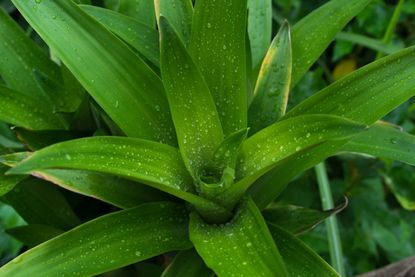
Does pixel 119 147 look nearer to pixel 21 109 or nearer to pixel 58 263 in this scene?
pixel 58 263

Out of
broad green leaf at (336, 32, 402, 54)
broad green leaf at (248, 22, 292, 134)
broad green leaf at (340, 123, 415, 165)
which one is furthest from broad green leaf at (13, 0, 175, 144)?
broad green leaf at (336, 32, 402, 54)

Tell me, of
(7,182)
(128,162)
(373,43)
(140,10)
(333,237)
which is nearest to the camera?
(128,162)

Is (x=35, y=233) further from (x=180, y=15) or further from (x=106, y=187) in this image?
(x=180, y=15)

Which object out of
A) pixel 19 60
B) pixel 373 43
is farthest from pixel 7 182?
pixel 373 43

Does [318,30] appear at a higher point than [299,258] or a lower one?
higher

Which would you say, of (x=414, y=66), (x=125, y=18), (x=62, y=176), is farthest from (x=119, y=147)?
(x=414, y=66)

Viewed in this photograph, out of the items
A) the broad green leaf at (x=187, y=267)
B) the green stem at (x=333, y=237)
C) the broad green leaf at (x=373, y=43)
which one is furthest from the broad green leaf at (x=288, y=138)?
the broad green leaf at (x=373, y=43)

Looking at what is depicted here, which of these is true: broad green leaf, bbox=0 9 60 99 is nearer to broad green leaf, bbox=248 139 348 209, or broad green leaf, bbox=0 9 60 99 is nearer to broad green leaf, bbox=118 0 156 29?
broad green leaf, bbox=118 0 156 29
